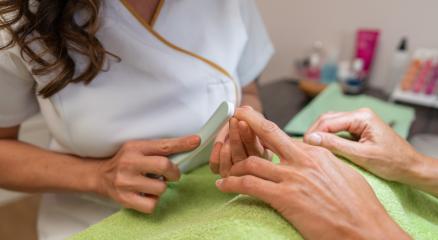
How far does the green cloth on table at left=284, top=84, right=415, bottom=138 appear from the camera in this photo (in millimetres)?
1130

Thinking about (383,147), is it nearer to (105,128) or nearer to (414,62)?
(105,128)

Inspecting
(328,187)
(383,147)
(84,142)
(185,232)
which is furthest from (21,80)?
(383,147)

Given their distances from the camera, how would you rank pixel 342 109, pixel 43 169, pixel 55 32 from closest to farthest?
pixel 55 32 → pixel 43 169 → pixel 342 109

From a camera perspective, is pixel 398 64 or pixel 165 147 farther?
pixel 398 64

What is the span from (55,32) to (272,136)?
41 centimetres

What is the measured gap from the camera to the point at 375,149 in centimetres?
73

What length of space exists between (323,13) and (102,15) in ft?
3.59

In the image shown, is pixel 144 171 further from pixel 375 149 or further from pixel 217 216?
pixel 375 149

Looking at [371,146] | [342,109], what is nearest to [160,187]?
[371,146]

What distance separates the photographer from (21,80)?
733mm

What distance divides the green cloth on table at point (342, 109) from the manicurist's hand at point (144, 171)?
500mm

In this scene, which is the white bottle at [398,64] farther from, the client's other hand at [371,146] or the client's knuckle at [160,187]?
the client's knuckle at [160,187]

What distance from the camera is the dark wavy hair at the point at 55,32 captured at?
662 mm

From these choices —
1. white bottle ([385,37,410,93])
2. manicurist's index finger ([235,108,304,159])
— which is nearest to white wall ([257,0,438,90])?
Result: white bottle ([385,37,410,93])
